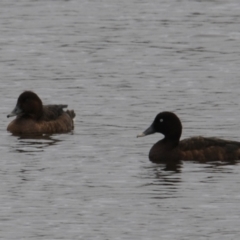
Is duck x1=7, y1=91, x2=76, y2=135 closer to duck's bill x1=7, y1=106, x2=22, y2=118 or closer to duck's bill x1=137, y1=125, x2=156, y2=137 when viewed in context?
duck's bill x1=7, y1=106, x2=22, y2=118

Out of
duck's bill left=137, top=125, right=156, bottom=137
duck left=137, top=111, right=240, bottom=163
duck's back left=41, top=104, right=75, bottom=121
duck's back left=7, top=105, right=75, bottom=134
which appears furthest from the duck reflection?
duck's back left=41, top=104, right=75, bottom=121

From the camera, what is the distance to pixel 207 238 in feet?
45.2

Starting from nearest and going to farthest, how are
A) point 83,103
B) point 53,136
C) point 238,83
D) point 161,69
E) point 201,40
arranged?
1. point 53,136
2. point 83,103
3. point 238,83
4. point 161,69
5. point 201,40

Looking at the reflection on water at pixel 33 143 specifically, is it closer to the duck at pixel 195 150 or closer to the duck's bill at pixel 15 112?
the duck's bill at pixel 15 112

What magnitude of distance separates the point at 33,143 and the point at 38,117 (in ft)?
5.83

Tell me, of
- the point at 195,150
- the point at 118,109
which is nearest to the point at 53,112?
the point at 118,109

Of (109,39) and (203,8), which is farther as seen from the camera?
(203,8)

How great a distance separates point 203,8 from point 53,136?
17.7 metres

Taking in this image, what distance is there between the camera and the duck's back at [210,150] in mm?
19156

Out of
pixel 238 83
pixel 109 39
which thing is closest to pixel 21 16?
pixel 109 39

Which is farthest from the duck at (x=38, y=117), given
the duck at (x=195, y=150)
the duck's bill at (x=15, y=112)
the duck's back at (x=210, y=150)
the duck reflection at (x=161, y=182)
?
the duck reflection at (x=161, y=182)

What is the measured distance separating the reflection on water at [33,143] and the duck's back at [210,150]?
8.02ft

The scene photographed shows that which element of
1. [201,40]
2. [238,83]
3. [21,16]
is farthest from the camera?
[21,16]

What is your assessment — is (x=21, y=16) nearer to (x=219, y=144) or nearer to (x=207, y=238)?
(x=219, y=144)
